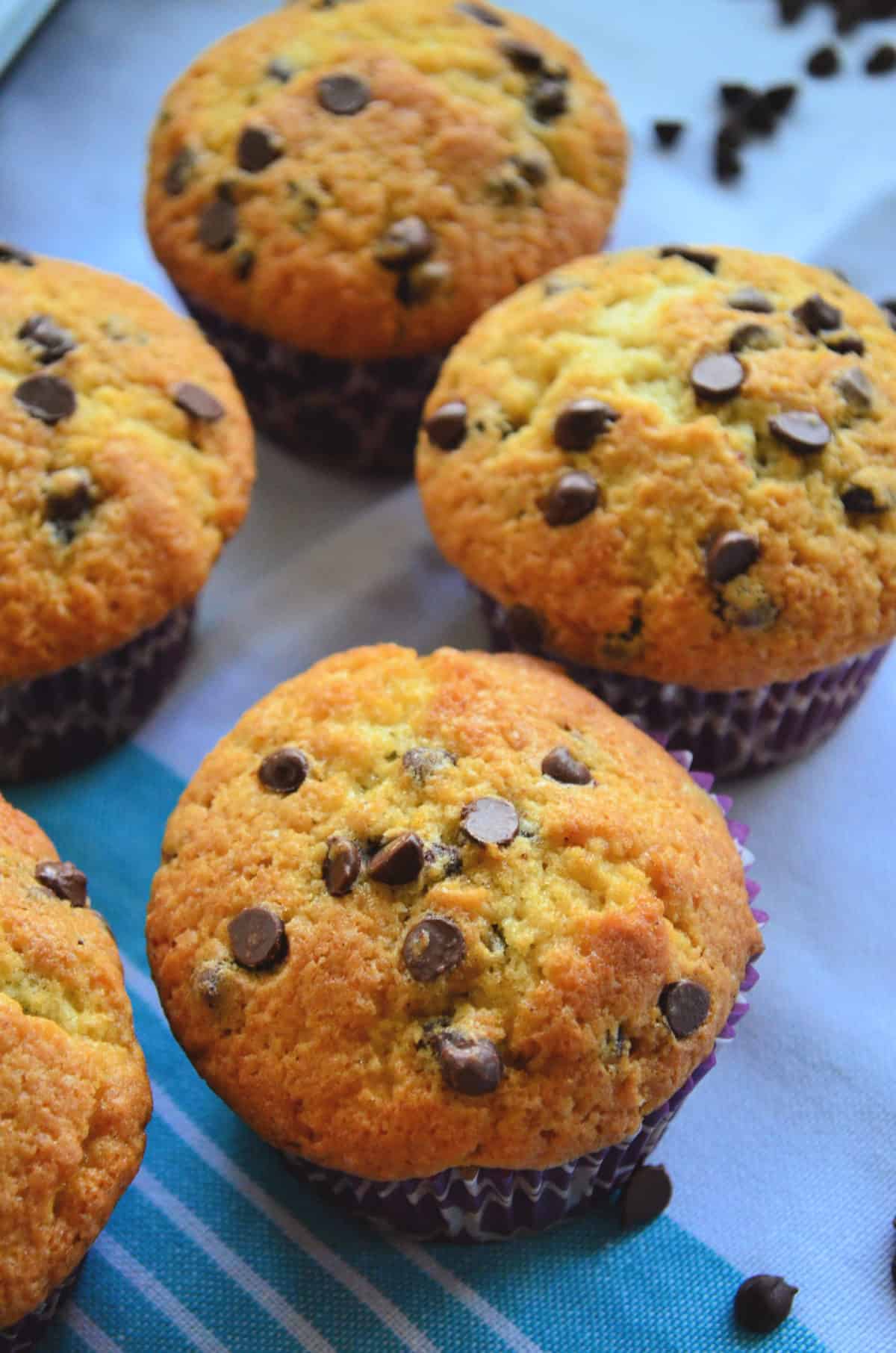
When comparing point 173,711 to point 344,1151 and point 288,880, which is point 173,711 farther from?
point 344,1151

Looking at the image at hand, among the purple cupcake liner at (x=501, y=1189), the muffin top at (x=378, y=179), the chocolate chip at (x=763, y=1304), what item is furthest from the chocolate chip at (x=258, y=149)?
the chocolate chip at (x=763, y=1304)

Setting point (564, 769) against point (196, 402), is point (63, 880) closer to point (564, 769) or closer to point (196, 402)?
point (564, 769)

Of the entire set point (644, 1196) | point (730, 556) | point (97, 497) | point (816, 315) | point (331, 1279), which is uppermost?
point (816, 315)

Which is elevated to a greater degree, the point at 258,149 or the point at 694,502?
the point at 694,502

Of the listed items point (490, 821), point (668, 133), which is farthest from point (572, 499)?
point (668, 133)

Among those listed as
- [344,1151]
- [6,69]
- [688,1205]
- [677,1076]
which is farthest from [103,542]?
[6,69]

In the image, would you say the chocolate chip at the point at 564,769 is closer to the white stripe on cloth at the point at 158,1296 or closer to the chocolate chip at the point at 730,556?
the chocolate chip at the point at 730,556
